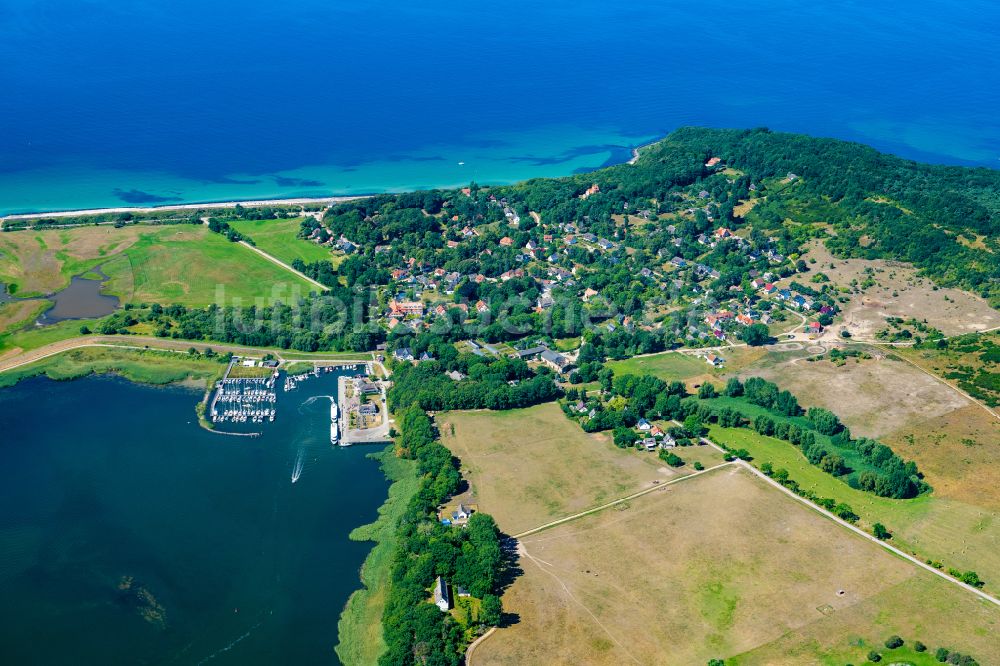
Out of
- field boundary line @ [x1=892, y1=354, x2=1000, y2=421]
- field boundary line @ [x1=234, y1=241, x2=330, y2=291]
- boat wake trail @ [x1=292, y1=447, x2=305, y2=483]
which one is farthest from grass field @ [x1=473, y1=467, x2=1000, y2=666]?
field boundary line @ [x1=234, y1=241, x2=330, y2=291]

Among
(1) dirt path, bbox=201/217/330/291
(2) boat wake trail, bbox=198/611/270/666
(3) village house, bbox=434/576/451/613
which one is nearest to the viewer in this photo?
(2) boat wake trail, bbox=198/611/270/666

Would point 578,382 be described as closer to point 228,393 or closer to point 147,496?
point 228,393

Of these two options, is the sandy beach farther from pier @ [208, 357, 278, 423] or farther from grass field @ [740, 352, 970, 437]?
grass field @ [740, 352, 970, 437]

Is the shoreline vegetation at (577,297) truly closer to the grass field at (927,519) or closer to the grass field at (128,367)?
the grass field at (128,367)

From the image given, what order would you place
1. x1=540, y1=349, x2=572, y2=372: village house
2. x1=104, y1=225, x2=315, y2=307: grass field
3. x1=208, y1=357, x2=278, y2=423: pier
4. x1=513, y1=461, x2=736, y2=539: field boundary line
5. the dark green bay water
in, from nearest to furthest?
the dark green bay water < x1=513, y1=461, x2=736, y2=539: field boundary line < x1=208, y1=357, x2=278, y2=423: pier < x1=540, y1=349, x2=572, y2=372: village house < x1=104, y1=225, x2=315, y2=307: grass field

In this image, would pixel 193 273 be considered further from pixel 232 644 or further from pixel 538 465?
pixel 232 644

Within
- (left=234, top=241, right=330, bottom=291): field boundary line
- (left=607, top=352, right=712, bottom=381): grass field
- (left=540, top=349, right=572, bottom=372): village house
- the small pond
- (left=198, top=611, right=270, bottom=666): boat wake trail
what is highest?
(left=234, top=241, right=330, bottom=291): field boundary line

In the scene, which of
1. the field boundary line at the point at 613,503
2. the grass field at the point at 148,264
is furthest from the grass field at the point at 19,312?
the field boundary line at the point at 613,503

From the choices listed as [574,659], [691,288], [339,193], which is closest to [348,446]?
[574,659]
